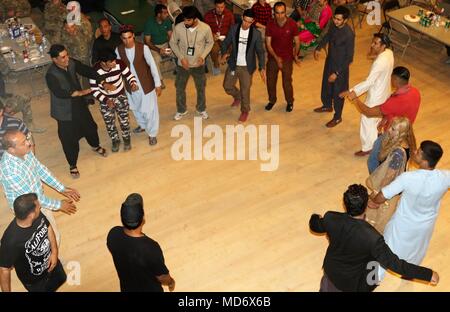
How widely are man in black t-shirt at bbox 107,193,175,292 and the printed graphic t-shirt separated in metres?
0.67

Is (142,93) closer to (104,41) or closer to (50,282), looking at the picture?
(104,41)

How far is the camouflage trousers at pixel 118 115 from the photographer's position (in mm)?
6312

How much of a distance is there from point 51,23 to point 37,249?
486 cm

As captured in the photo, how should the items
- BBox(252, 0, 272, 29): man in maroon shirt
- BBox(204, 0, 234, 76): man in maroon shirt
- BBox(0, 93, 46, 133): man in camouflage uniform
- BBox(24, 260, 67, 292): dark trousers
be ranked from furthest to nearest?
BBox(252, 0, 272, 29): man in maroon shirt < BBox(204, 0, 234, 76): man in maroon shirt < BBox(0, 93, 46, 133): man in camouflage uniform < BBox(24, 260, 67, 292): dark trousers

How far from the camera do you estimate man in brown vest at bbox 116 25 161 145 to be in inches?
246

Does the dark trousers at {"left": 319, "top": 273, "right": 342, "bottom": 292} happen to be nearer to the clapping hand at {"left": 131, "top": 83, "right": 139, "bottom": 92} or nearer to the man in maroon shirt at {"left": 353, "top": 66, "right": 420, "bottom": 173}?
the man in maroon shirt at {"left": 353, "top": 66, "right": 420, "bottom": 173}

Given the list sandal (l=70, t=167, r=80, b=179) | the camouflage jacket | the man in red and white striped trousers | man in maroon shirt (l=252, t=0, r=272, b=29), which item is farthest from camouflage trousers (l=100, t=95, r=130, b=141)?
man in maroon shirt (l=252, t=0, r=272, b=29)

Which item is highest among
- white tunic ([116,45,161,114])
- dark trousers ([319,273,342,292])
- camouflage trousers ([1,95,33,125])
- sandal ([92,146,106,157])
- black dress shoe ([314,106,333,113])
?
white tunic ([116,45,161,114])

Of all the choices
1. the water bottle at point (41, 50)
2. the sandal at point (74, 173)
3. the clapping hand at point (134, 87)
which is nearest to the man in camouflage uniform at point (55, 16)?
the water bottle at point (41, 50)

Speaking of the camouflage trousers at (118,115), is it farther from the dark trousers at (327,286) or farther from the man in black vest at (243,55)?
the dark trousers at (327,286)

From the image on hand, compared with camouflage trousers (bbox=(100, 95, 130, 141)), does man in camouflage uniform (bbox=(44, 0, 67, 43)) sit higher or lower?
higher

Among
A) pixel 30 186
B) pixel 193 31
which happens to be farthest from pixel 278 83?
pixel 30 186

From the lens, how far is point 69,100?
5.96 metres
